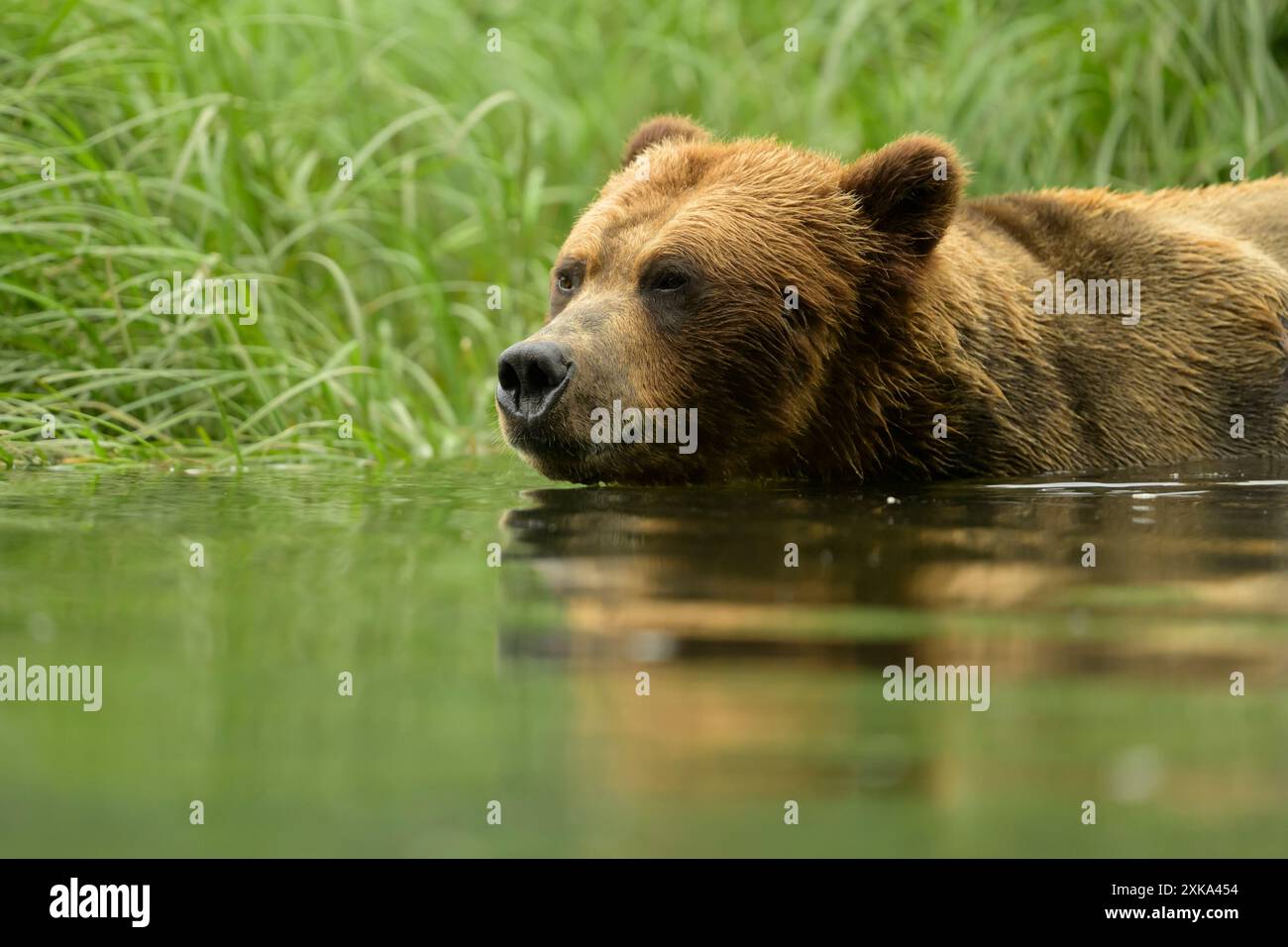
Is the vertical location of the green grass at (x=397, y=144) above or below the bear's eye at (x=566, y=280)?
above

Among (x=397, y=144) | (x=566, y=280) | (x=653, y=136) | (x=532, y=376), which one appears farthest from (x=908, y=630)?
(x=397, y=144)

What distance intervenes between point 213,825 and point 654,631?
3.87 ft

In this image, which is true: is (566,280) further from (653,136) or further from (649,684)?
(649,684)

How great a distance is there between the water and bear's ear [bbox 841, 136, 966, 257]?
54.1 inches

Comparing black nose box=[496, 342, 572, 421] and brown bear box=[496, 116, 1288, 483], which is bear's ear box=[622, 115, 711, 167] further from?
black nose box=[496, 342, 572, 421]

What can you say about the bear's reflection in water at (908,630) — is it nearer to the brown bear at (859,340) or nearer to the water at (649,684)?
the water at (649,684)

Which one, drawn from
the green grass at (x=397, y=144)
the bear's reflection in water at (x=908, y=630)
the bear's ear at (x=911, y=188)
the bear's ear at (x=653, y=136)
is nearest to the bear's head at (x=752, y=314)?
the bear's ear at (x=911, y=188)

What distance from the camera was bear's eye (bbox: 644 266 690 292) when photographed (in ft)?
18.8

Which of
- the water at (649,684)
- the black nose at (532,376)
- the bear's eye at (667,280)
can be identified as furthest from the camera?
the bear's eye at (667,280)

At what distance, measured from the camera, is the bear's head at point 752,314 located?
560cm

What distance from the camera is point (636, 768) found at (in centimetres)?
236

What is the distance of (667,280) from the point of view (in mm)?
5762

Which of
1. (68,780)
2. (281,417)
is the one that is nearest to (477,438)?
(281,417)
